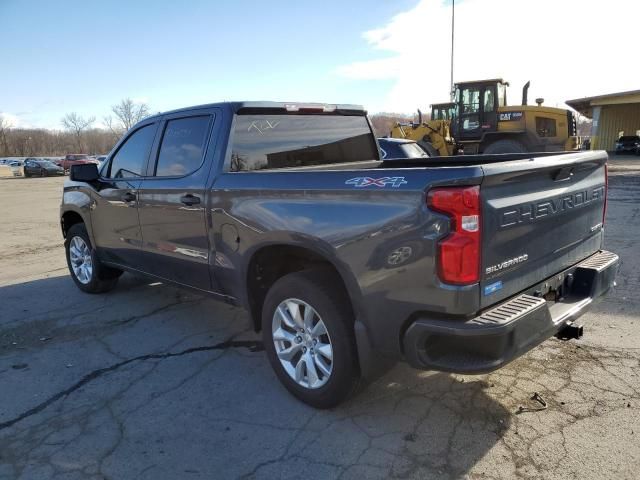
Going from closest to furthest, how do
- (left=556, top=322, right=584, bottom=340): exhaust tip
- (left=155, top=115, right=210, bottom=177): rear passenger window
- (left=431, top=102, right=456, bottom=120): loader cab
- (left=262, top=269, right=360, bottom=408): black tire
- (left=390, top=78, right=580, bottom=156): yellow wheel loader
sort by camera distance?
1. (left=262, top=269, right=360, bottom=408): black tire
2. (left=556, top=322, right=584, bottom=340): exhaust tip
3. (left=155, top=115, right=210, bottom=177): rear passenger window
4. (left=390, top=78, right=580, bottom=156): yellow wheel loader
5. (left=431, top=102, right=456, bottom=120): loader cab

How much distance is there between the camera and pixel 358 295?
9.23ft

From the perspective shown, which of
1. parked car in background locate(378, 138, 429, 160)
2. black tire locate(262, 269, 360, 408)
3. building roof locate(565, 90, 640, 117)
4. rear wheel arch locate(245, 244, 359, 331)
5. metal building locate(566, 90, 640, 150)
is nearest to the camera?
black tire locate(262, 269, 360, 408)

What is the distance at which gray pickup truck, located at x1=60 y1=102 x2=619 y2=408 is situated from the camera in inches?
97.3

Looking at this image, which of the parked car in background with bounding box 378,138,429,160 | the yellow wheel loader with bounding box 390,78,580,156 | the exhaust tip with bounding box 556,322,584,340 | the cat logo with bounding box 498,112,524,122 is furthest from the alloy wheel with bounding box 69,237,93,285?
the cat logo with bounding box 498,112,524,122

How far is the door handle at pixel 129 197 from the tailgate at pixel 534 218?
11.0 feet

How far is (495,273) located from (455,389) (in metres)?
1.19

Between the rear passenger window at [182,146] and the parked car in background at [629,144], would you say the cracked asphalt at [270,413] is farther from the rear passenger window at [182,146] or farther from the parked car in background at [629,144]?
the parked car in background at [629,144]

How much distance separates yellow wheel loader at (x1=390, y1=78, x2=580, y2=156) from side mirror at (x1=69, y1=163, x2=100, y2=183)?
547 inches

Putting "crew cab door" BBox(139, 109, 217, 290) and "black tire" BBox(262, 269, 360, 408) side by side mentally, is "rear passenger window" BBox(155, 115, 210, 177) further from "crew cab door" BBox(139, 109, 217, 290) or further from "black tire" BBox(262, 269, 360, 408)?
"black tire" BBox(262, 269, 360, 408)

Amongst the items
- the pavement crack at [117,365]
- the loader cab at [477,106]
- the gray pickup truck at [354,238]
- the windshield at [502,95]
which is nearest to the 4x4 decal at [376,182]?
the gray pickup truck at [354,238]

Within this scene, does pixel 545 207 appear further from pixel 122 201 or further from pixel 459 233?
pixel 122 201

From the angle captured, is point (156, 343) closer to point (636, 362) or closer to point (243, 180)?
point (243, 180)

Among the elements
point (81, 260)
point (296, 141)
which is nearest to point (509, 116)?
point (296, 141)

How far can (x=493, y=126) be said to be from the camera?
18297 millimetres
